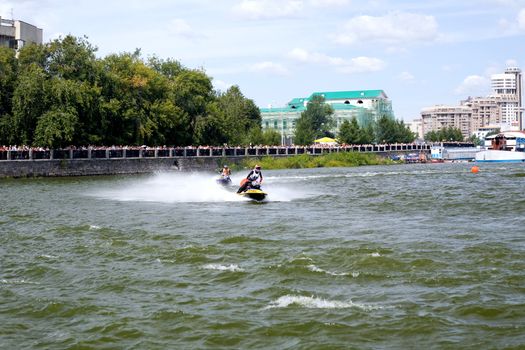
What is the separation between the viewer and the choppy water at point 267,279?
13059mm

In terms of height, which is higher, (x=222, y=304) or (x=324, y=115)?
(x=324, y=115)

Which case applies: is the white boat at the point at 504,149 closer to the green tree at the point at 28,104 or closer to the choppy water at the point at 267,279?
the green tree at the point at 28,104

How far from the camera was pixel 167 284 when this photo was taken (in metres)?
17.1

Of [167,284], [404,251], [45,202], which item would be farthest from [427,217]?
[45,202]

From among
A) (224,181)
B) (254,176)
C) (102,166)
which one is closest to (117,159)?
(102,166)

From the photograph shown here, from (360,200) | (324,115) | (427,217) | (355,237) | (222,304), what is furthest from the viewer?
(324,115)

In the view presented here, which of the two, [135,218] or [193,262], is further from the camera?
[135,218]

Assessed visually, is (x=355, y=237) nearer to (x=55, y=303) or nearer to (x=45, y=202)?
(x=55, y=303)

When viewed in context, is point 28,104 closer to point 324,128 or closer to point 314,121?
Answer: point 314,121

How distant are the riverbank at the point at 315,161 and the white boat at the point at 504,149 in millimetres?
20023

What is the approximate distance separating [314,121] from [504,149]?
145 feet

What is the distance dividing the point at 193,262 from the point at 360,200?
67.3ft

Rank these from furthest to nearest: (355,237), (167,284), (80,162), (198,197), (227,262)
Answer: (80,162) → (198,197) → (355,237) → (227,262) → (167,284)

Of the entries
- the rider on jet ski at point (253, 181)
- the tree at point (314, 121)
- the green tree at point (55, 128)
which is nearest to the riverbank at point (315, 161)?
the green tree at point (55, 128)
